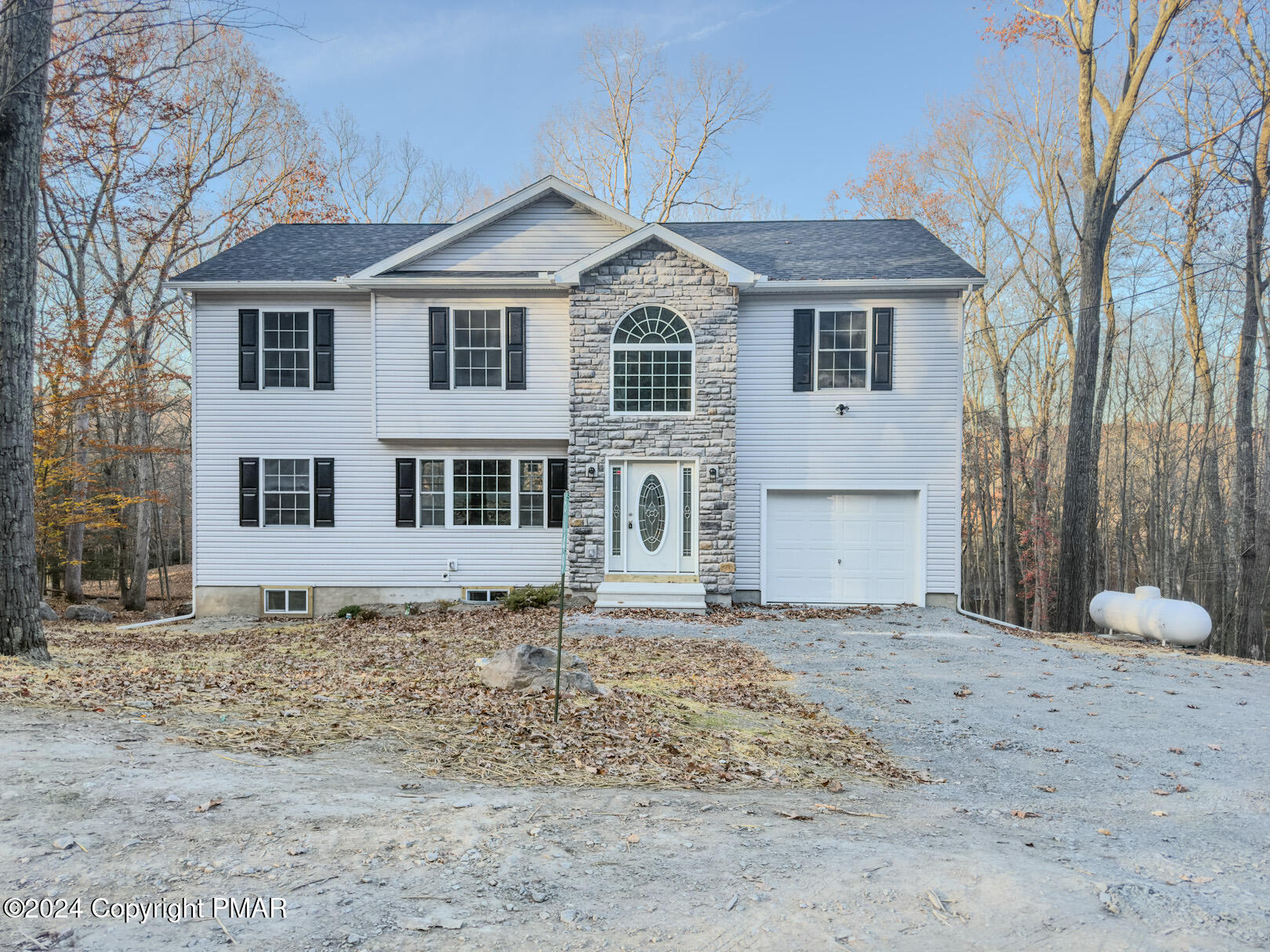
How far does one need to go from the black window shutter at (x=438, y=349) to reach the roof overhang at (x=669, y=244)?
2.31m

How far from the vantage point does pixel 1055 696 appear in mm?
7820

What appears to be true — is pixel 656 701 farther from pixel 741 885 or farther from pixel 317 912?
pixel 317 912

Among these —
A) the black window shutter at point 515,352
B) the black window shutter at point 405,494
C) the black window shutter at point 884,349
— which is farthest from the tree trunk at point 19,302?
the black window shutter at point 884,349

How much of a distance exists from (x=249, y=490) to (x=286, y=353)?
2615 mm

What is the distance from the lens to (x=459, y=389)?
13883mm

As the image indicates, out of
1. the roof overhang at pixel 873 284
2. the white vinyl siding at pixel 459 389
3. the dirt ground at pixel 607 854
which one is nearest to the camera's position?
the dirt ground at pixel 607 854

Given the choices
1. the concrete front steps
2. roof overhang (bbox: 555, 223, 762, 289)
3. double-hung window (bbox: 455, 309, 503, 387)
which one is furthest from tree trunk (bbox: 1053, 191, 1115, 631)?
double-hung window (bbox: 455, 309, 503, 387)

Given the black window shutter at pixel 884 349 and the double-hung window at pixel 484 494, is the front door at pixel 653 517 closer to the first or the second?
the double-hung window at pixel 484 494

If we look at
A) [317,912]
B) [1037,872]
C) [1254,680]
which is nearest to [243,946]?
[317,912]

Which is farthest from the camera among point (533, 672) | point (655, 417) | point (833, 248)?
point (833, 248)

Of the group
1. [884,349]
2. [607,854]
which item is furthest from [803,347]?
[607,854]

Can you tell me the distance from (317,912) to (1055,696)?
735cm

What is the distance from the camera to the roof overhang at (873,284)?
13273mm

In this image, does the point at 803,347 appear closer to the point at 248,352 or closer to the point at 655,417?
the point at 655,417
